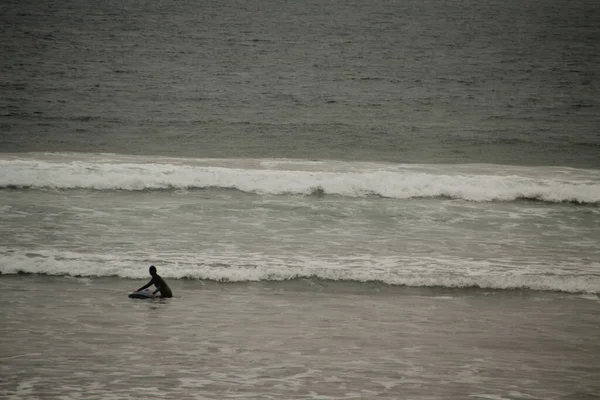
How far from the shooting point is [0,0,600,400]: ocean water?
25.0 feet

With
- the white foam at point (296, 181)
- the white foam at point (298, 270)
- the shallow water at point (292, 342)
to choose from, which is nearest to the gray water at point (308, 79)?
the white foam at point (296, 181)

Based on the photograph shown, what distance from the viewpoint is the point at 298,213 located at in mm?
15188

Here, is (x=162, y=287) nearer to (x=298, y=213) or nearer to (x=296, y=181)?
(x=298, y=213)

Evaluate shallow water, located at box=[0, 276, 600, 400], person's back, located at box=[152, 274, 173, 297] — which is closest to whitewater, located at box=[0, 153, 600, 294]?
shallow water, located at box=[0, 276, 600, 400]

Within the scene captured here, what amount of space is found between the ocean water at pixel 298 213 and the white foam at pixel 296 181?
0.07 metres

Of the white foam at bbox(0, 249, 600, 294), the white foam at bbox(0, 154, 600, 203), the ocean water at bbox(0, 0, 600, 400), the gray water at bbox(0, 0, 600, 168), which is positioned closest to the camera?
the ocean water at bbox(0, 0, 600, 400)

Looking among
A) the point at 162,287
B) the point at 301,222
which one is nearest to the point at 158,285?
the point at 162,287

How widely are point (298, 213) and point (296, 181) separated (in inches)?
91.1

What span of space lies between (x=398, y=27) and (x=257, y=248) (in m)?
32.0

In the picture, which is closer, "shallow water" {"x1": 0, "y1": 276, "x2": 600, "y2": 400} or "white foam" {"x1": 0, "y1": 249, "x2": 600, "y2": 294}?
"shallow water" {"x1": 0, "y1": 276, "x2": 600, "y2": 400}

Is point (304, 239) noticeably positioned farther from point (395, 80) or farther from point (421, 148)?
point (395, 80)

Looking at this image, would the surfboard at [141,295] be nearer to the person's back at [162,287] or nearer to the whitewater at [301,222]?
the person's back at [162,287]

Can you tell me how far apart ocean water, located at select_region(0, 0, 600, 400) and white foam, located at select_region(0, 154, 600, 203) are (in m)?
0.07

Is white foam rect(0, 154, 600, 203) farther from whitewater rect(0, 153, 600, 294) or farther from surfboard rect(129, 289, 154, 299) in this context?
surfboard rect(129, 289, 154, 299)
